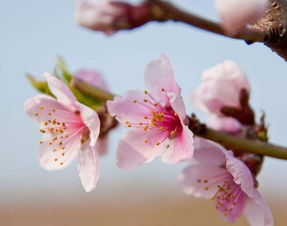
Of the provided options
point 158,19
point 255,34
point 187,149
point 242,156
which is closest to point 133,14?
point 158,19

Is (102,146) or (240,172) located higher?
(240,172)

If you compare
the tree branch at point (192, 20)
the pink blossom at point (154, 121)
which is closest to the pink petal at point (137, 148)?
the pink blossom at point (154, 121)

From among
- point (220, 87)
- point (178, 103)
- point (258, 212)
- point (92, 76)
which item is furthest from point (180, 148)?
point (92, 76)

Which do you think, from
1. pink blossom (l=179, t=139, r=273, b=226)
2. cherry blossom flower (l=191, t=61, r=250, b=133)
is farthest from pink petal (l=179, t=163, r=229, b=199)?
cherry blossom flower (l=191, t=61, r=250, b=133)

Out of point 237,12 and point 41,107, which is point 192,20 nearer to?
point 237,12

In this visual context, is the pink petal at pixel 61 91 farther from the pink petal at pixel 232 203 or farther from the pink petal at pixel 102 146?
the pink petal at pixel 232 203

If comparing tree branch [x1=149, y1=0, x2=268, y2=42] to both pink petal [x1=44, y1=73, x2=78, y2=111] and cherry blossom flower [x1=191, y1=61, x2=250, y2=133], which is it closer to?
pink petal [x1=44, y1=73, x2=78, y2=111]
